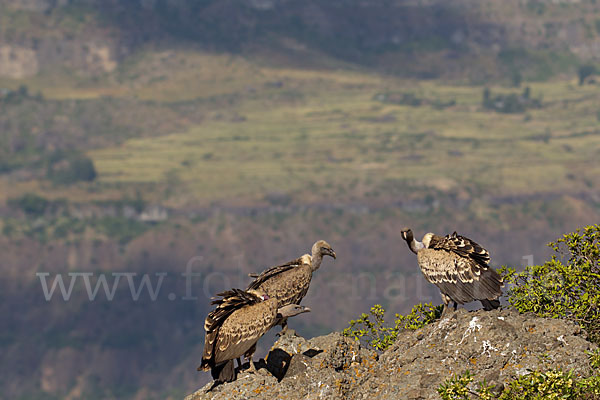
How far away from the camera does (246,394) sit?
82.5 ft

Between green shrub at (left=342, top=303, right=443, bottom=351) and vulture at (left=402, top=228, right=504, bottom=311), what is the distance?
0.98 meters

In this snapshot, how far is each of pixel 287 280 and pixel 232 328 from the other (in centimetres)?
397

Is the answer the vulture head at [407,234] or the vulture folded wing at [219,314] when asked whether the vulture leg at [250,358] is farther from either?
the vulture head at [407,234]

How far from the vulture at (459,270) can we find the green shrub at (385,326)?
3.22 ft

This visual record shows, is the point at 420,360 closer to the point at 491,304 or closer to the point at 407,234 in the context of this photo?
the point at 491,304

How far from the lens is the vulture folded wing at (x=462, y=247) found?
27266 mm

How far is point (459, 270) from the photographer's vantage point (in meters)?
27.1

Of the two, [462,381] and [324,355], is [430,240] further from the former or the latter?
[462,381]

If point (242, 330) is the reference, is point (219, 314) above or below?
above

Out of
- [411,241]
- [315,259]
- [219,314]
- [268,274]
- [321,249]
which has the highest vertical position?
[411,241]

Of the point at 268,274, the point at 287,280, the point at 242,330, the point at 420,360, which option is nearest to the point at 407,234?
the point at 287,280

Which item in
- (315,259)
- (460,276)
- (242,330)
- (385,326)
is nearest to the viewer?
(242,330)

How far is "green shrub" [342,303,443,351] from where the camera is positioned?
27656 mm

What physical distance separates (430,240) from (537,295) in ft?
13.6
